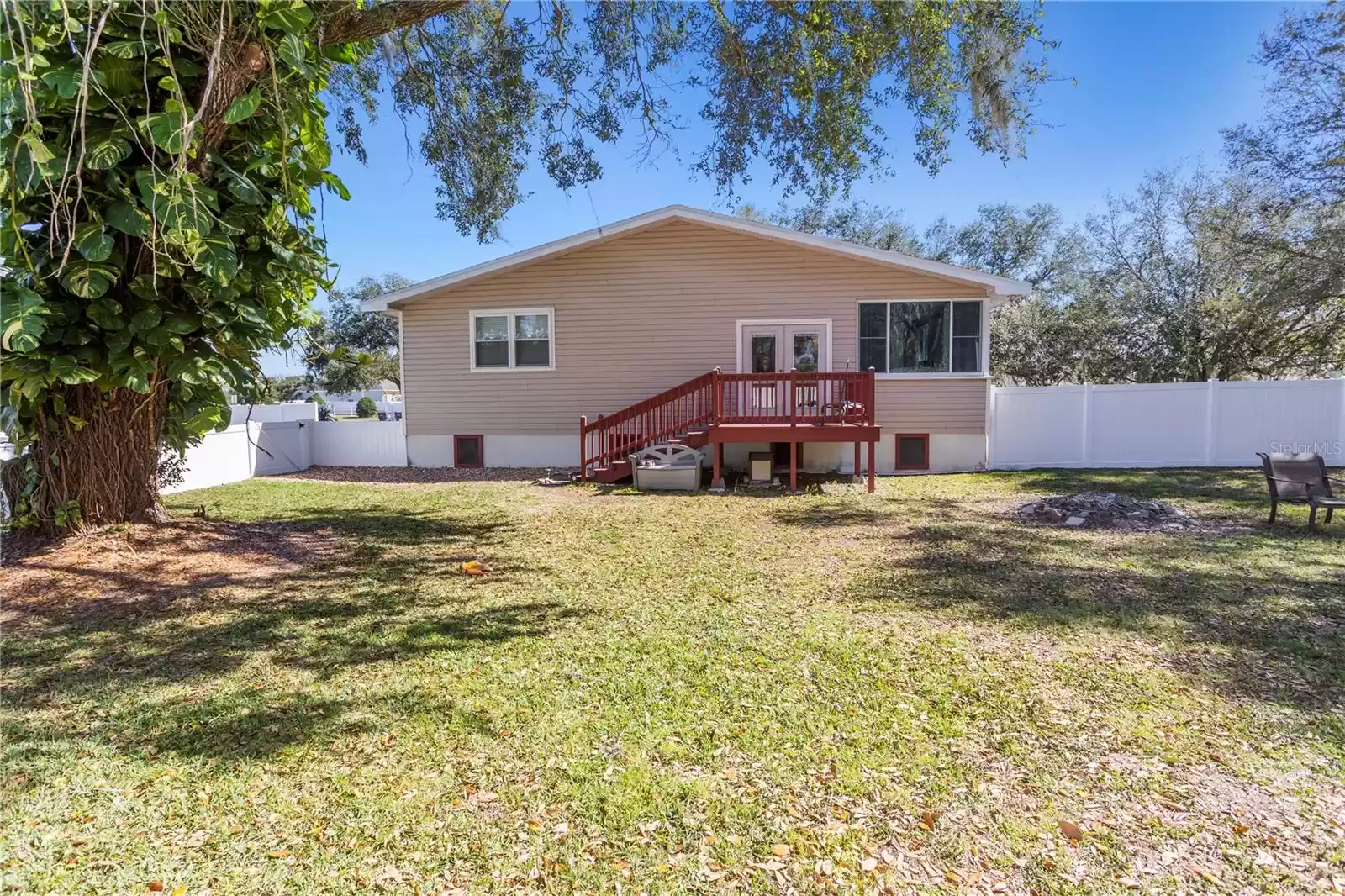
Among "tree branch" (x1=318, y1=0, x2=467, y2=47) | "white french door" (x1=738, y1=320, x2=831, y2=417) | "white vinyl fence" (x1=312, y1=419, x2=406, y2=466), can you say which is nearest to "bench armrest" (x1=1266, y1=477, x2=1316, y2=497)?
"white french door" (x1=738, y1=320, x2=831, y2=417)

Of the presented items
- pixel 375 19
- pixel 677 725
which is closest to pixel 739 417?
pixel 375 19

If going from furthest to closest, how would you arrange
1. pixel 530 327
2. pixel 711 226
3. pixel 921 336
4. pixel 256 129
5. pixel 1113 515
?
pixel 530 327
pixel 711 226
pixel 921 336
pixel 1113 515
pixel 256 129

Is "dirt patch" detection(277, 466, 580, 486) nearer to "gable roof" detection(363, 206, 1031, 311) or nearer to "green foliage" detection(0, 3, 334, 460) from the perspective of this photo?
"gable roof" detection(363, 206, 1031, 311)

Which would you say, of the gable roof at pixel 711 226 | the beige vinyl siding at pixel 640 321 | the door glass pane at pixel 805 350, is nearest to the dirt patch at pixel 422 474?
the beige vinyl siding at pixel 640 321

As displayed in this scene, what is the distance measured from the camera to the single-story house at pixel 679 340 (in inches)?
450

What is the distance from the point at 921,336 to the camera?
11.7 m

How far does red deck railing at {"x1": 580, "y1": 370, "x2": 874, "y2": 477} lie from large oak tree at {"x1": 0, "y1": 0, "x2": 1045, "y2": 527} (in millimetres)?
3009

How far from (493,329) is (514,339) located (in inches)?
20.1

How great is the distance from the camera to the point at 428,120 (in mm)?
8477

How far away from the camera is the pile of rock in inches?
280

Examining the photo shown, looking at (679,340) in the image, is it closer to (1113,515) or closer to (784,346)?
(784,346)

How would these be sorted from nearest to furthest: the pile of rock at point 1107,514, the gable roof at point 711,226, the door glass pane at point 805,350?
the pile of rock at point 1107,514 < the gable roof at point 711,226 < the door glass pane at point 805,350

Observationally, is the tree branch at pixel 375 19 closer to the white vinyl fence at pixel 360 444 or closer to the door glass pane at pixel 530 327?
the door glass pane at pixel 530 327

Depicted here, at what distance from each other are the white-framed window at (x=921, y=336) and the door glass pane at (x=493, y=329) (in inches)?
268
